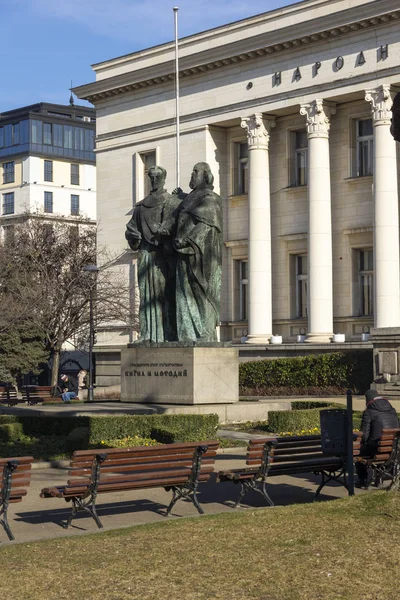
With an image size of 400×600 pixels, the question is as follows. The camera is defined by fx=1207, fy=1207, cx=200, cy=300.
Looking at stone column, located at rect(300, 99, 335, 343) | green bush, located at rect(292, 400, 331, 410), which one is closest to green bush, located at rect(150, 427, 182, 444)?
green bush, located at rect(292, 400, 331, 410)

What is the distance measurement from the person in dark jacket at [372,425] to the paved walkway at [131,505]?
1.32ft

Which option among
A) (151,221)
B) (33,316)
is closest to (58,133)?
(33,316)

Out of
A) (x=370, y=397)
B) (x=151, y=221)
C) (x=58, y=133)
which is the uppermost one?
(x=58, y=133)

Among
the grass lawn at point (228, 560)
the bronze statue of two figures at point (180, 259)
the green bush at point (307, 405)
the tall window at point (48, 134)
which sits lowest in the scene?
the grass lawn at point (228, 560)

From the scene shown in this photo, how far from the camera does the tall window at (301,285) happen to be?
54.6 meters

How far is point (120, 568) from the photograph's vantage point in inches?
428

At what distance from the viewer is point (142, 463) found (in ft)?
47.9

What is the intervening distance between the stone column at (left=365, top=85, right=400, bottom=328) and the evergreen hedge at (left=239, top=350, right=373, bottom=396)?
3.50 meters

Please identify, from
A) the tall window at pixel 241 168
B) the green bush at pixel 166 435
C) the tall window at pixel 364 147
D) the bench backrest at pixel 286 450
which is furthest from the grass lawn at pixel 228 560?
the tall window at pixel 241 168

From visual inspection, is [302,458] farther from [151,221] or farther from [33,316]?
[33,316]

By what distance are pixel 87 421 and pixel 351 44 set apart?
30.7m

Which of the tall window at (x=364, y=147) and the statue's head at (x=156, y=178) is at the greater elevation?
the tall window at (x=364, y=147)

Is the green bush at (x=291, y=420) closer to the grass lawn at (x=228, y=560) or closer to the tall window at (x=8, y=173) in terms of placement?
the grass lawn at (x=228, y=560)

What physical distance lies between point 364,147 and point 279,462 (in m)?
37.4
